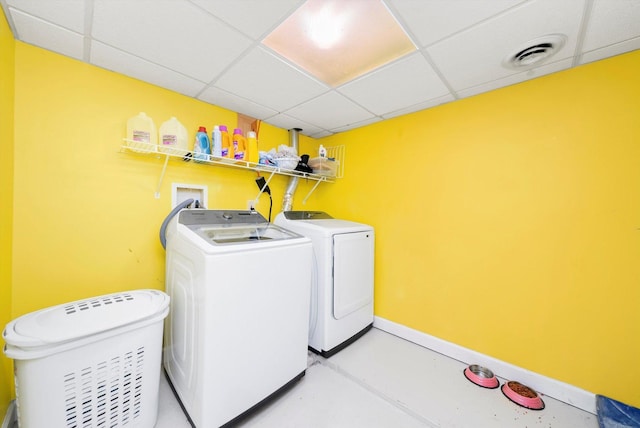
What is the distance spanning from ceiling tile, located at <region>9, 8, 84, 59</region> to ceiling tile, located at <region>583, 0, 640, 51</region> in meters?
2.78

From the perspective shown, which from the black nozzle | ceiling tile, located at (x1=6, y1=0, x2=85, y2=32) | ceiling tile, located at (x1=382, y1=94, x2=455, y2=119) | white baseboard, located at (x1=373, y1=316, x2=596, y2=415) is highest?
ceiling tile, located at (x1=6, y1=0, x2=85, y2=32)

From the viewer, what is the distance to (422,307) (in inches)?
91.7

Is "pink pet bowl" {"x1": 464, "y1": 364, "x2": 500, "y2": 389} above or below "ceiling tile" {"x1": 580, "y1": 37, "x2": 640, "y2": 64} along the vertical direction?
below

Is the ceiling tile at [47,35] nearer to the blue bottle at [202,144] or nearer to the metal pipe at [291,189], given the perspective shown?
the blue bottle at [202,144]

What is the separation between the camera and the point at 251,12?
1.23m

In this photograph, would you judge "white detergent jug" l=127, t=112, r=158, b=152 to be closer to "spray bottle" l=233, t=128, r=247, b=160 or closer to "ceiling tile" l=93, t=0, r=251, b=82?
"ceiling tile" l=93, t=0, r=251, b=82

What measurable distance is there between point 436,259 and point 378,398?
1.24m

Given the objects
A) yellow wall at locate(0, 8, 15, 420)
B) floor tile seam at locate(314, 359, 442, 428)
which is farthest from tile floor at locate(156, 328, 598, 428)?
yellow wall at locate(0, 8, 15, 420)

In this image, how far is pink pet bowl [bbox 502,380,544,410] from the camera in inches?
63.6

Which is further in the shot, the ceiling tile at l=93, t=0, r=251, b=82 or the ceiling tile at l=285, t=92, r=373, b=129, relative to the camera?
the ceiling tile at l=285, t=92, r=373, b=129

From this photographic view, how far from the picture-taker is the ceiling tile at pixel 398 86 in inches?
65.3

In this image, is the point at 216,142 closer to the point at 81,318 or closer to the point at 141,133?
the point at 141,133

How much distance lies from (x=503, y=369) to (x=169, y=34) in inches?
129

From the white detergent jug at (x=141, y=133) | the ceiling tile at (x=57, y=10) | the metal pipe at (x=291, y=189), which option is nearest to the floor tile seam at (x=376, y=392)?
the metal pipe at (x=291, y=189)
